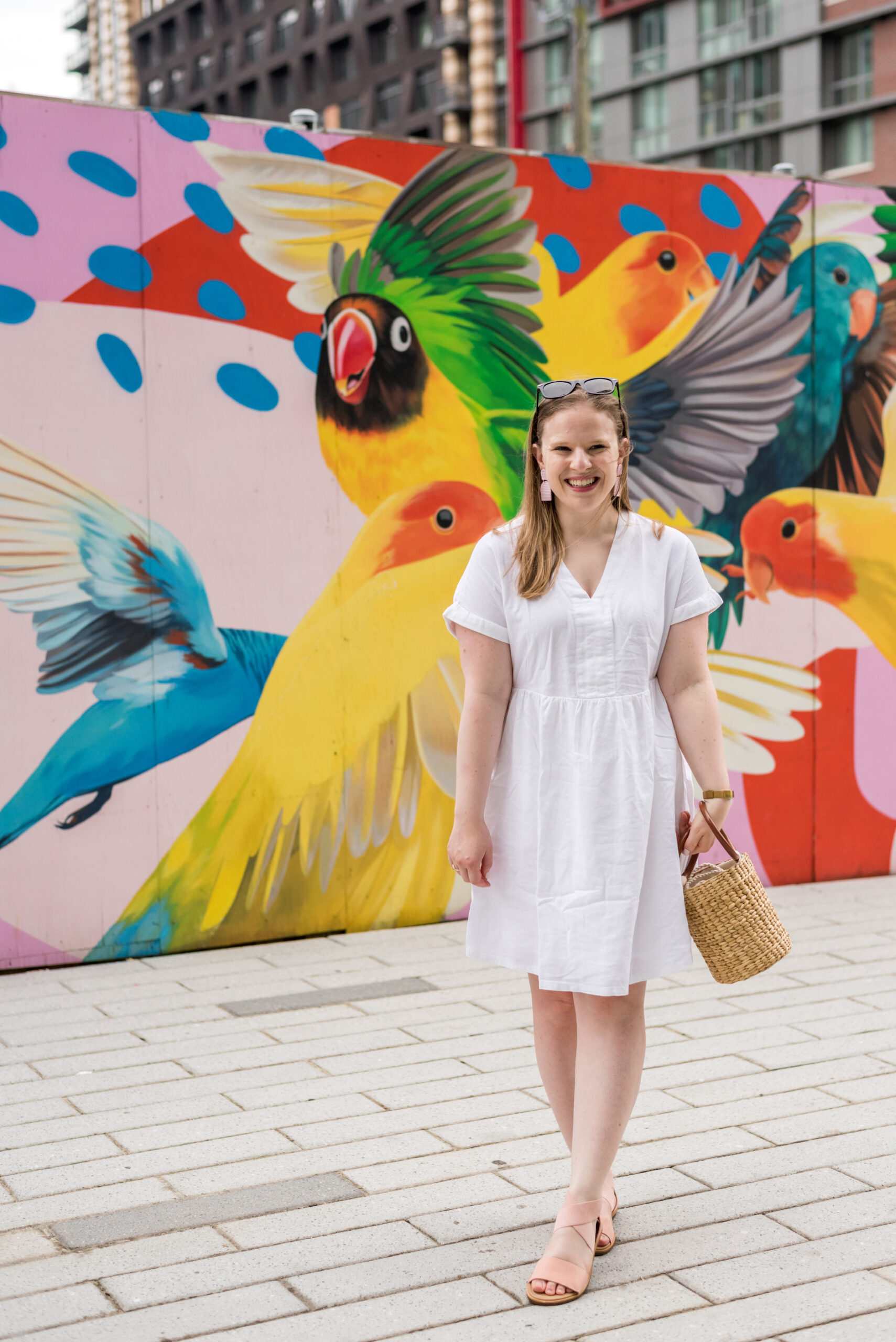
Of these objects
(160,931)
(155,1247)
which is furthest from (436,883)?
(155,1247)

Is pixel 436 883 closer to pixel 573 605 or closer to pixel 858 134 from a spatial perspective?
pixel 573 605

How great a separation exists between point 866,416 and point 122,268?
3402 millimetres

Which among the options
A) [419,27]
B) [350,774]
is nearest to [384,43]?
[419,27]

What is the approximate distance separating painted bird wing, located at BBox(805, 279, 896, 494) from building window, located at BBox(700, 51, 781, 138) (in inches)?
1487

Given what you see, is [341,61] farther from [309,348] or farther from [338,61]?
[309,348]

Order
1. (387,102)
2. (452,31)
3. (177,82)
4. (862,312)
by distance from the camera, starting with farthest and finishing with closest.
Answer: (177,82), (387,102), (452,31), (862,312)

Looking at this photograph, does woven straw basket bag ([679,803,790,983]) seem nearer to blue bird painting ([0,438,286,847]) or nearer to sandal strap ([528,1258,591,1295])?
sandal strap ([528,1258,591,1295])

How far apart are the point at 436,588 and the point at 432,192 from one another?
5.13ft

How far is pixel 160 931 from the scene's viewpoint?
5566 mm

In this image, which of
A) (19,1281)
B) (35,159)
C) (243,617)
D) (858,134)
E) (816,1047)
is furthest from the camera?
(858,134)

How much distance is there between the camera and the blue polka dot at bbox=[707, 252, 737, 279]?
252 inches

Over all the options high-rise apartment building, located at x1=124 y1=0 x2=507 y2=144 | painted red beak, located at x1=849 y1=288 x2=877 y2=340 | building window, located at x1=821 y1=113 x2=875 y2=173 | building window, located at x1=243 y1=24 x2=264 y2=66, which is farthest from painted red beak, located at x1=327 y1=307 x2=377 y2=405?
building window, located at x1=243 y1=24 x2=264 y2=66

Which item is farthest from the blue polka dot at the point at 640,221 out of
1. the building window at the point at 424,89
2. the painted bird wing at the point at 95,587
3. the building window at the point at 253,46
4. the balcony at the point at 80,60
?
the balcony at the point at 80,60

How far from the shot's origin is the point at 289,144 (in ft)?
18.5
